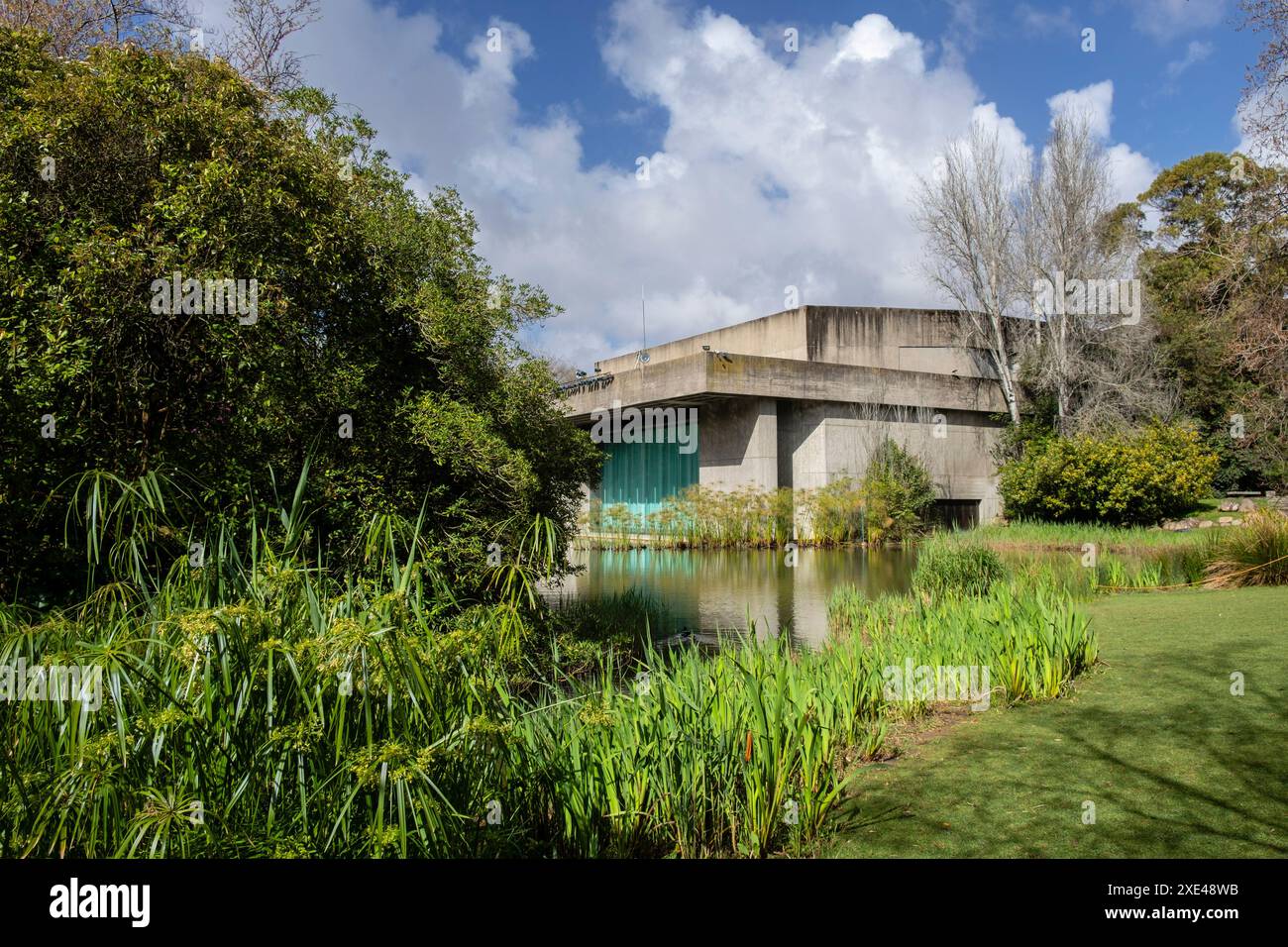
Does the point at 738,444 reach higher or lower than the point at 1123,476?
higher

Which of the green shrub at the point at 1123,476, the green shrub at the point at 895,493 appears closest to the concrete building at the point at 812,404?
the green shrub at the point at 895,493

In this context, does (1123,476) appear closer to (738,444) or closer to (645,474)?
(738,444)

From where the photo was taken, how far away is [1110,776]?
12.2ft

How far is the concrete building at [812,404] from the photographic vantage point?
2284cm

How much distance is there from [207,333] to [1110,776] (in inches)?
226

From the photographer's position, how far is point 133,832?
7.70ft

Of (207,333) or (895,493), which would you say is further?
(895,493)

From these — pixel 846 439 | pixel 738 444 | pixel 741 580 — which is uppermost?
pixel 846 439

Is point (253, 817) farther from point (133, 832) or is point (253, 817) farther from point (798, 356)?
point (798, 356)

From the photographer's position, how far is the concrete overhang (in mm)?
21812

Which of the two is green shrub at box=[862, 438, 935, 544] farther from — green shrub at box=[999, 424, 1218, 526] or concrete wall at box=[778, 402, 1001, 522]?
green shrub at box=[999, 424, 1218, 526]

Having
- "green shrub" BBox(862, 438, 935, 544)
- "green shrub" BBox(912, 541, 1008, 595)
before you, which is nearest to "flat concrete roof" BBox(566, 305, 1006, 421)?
"green shrub" BBox(862, 438, 935, 544)

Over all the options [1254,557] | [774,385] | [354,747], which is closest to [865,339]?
[774,385]
